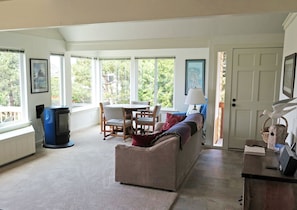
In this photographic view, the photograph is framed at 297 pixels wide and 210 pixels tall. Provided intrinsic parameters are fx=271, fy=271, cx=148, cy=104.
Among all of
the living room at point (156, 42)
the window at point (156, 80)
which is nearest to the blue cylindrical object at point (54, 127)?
the living room at point (156, 42)

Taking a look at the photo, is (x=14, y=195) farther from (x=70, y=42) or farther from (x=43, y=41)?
(x=70, y=42)

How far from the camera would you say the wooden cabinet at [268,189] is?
2.04 m

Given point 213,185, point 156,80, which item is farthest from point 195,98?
point 156,80

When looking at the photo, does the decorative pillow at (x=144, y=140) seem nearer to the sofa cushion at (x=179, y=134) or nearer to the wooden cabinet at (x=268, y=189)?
the sofa cushion at (x=179, y=134)

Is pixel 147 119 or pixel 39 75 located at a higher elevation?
pixel 39 75

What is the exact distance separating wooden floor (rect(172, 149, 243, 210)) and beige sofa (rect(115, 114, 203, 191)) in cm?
25

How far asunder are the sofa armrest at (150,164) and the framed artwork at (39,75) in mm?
2987

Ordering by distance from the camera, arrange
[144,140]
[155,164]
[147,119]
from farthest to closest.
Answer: [147,119] < [144,140] < [155,164]

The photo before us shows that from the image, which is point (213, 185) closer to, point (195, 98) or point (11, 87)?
point (195, 98)

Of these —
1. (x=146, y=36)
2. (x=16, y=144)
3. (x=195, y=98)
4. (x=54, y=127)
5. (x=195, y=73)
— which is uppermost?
(x=146, y=36)

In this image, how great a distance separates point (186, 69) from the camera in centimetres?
742

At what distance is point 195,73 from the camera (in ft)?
24.1

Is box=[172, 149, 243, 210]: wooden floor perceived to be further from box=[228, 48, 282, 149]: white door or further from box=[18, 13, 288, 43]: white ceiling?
box=[18, 13, 288, 43]: white ceiling

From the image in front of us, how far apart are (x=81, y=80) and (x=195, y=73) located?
3.16 metres
